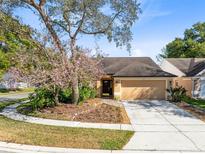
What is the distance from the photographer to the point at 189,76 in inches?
1373

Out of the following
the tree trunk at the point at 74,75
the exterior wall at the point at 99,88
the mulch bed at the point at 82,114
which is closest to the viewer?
the mulch bed at the point at 82,114

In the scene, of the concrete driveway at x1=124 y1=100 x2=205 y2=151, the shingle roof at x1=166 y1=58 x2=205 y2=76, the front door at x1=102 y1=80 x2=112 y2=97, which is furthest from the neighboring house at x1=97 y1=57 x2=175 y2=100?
the shingle roof at x1=166 y1=58 x2=205 y2=76

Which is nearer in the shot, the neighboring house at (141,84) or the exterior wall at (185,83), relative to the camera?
the neighboring house at (141,84)

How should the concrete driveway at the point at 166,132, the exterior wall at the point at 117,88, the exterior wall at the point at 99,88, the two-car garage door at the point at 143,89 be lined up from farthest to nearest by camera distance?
the exterior wall at the point at 99,88 → the exterior wall at the point at 117,88 → the two-car garage door at the point at 143,89 → the concrete driveway at the point at 166,132

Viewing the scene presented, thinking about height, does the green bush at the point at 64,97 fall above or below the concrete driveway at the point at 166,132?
above

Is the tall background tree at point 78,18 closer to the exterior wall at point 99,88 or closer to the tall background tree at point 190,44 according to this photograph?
the exterior wall at point 99,88

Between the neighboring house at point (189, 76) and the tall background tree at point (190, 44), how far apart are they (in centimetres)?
1584

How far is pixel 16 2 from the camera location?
1877 centimetres

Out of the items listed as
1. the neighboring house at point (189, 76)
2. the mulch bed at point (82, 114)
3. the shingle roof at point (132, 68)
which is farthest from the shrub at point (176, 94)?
the mulch bed at point (82, 114)

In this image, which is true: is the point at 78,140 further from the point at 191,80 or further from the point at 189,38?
the point at 189,38

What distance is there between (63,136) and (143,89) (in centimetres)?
1742

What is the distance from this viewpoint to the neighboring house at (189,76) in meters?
32.7

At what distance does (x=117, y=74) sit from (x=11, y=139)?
18262mm

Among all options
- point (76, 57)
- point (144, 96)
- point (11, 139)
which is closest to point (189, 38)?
point (144, 96)
